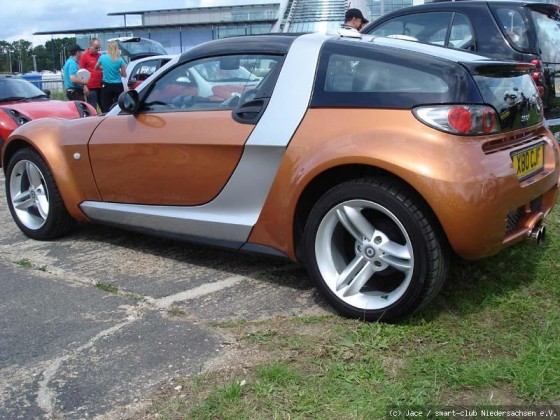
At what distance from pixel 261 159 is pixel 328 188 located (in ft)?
1.31

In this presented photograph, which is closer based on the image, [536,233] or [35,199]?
[536,233]

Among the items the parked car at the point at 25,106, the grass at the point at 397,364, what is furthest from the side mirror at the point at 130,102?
the parked car at the point at 25,106

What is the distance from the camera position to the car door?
347 cm

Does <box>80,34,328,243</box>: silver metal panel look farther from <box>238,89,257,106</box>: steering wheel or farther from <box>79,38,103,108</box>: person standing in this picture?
<box>79,38,103,108</box>: person standing

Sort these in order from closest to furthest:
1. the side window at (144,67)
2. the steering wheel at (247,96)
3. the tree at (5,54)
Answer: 1. the steering wheel at (247,96)
2. the side window at (144,67)
3. the tree at (5,54)

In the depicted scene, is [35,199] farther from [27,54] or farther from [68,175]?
[27,54]

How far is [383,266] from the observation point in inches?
118

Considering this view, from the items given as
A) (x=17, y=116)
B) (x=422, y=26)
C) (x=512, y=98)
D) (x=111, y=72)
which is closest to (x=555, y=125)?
(x=422, y=26)

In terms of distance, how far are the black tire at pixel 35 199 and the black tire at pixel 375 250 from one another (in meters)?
2.26

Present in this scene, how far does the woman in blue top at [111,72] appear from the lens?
1030 centimetres

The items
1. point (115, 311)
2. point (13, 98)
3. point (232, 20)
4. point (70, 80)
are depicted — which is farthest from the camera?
point (232, 20)

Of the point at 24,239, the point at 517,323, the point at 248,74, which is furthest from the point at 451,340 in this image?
the point at 24,239

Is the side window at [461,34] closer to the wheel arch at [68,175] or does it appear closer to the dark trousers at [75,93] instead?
the wheel arch at [68,175]

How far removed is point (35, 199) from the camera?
4.70m
